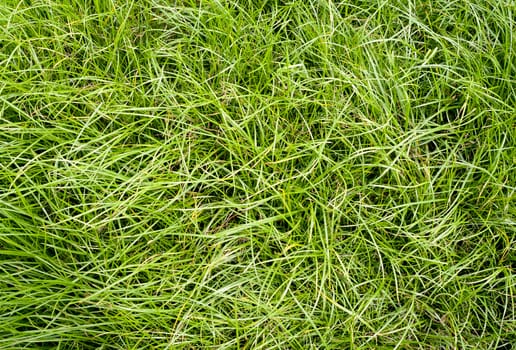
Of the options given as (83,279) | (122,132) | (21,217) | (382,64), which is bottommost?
(83,279)

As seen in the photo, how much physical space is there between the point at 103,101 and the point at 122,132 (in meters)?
0.13

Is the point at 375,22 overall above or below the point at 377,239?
above

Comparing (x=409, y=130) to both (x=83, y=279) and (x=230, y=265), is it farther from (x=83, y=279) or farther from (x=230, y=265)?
(x=83, y=279)

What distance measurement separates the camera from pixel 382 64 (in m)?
1.91

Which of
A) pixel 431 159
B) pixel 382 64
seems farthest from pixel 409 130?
pixel 382 64

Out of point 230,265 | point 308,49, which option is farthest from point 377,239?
point 308,49

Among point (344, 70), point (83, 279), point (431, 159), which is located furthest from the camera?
point (344, 70)

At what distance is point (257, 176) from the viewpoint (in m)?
1.74

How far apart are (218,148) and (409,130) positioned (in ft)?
2.09

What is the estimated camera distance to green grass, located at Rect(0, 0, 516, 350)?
1.60m

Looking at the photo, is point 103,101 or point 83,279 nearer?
point 83,279

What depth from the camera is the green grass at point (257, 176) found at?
160 centimetres

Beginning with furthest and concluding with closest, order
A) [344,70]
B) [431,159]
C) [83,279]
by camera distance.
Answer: [344,70] < [431,159] < [83,279]

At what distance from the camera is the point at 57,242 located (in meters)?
1.66
